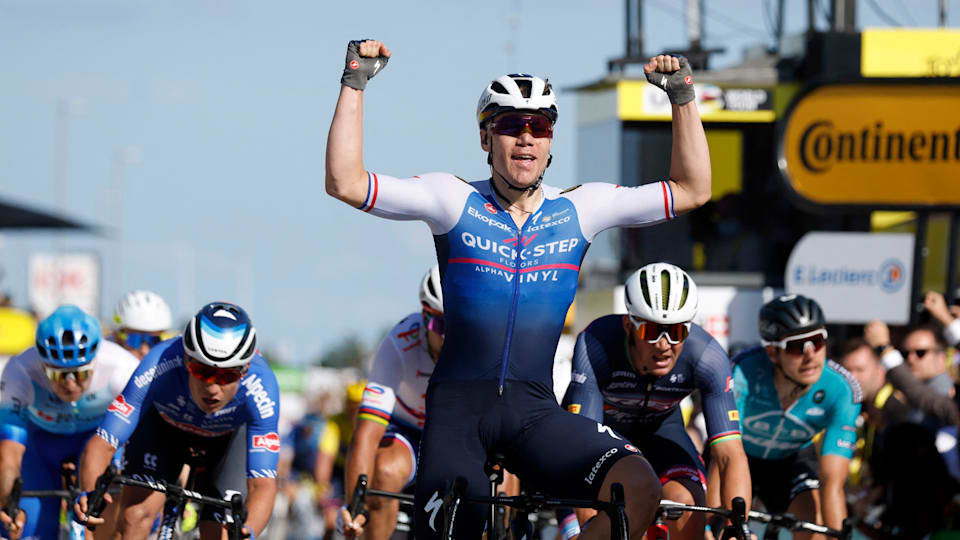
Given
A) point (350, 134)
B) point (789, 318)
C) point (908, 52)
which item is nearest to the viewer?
point (350, 134)

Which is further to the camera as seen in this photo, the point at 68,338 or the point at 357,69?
the point at 68,338

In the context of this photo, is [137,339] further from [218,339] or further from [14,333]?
[14,333]

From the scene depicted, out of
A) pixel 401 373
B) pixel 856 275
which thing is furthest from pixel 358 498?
pixel 856 275

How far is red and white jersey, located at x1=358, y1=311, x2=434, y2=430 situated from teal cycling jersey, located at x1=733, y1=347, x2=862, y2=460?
6.45ft

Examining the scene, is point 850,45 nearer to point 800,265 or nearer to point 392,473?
point 800,265

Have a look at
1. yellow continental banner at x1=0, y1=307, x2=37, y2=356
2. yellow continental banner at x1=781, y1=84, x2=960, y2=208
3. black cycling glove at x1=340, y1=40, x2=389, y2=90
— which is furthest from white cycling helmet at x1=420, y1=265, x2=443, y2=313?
yellow continental banner at x1=0, y1=307, x2=37, y2=356

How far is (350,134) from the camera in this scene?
571 centimetres

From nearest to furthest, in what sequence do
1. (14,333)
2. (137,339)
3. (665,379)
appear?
(665,379) → (137,339) → (14,333)

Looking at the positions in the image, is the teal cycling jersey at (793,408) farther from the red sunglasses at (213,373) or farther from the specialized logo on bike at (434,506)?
the specialized logo on bike at (434,506)

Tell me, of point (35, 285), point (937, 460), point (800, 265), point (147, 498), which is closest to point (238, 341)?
point (147, 498)

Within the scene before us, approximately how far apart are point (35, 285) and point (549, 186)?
195 feet

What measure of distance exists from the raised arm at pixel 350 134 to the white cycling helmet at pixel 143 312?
640 cm

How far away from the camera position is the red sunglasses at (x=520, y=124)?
6.01 metres

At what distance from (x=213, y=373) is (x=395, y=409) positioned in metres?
2.09
